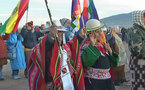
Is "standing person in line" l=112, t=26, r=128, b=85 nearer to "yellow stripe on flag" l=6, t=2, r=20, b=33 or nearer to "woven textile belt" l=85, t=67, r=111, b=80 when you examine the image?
"woven textile belt" l=85, t=67, r=111, b=80

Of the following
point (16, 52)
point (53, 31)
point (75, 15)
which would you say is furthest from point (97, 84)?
point (16, 52)

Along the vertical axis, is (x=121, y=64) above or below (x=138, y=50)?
below

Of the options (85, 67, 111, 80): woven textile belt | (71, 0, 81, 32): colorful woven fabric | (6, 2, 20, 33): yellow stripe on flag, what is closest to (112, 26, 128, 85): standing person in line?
(71, 0, 81, 32): colorful woven fabric

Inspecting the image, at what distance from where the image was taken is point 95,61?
12.4ft

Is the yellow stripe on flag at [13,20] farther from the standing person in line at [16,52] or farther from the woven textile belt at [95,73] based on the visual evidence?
the standing person in line at [16,52]

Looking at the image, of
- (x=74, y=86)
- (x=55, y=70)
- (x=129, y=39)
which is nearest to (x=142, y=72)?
(x=129, y=39)

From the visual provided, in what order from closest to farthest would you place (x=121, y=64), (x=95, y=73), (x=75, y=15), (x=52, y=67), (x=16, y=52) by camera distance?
(x=52, y=67)
(x=95, y=73)
(x=75, y=15)
(x=121, y=64)
(x=16, y=52)

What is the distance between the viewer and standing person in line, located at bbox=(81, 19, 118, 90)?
3795 millimetres

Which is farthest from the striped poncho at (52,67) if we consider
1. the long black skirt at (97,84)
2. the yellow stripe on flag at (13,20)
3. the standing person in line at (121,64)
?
the standing person in line at (121,64)

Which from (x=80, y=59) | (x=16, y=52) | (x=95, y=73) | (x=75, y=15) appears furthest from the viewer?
(x=16, y=52)

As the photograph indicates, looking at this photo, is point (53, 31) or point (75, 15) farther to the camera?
point (75, 15)

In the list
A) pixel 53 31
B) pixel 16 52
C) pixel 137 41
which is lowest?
pixel 16 52

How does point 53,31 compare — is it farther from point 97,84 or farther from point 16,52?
point 16,52

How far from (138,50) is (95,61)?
2.27ft
